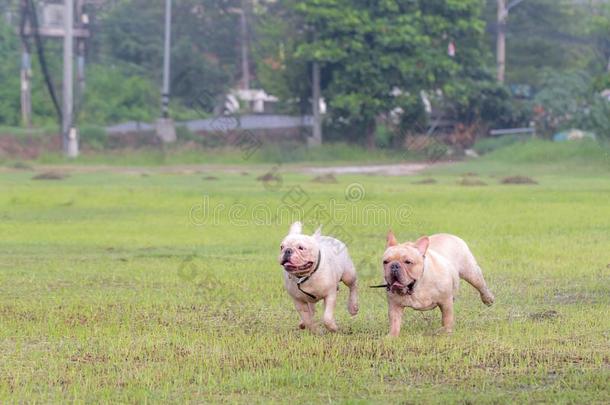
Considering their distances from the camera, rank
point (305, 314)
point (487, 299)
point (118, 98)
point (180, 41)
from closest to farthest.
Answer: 1. point (305, 314)
2. point (487, 299)
3. point (118, 98)
4. point (180, 41)

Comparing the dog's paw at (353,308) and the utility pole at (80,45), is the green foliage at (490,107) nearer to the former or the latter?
the utility pole at (80,45)

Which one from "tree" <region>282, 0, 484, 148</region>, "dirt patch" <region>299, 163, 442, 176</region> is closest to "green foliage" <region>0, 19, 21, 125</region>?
"tree" <region>282, 0, 484, 148</region>

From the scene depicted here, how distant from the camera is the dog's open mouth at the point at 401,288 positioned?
10443 mm

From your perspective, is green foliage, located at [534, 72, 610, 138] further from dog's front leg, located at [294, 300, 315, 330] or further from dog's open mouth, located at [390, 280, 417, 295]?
dog's open mouth, located at [390, 280, 417, 295]

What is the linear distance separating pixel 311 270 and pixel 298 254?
0.33 meters

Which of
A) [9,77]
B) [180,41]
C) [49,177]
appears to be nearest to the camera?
[49,177]

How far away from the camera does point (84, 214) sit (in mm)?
26234

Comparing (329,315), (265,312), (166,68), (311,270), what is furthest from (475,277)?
(166,68)

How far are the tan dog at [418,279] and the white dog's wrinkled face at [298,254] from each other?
65 centimetres

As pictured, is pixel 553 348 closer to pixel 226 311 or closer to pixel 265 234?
pixel 226 311

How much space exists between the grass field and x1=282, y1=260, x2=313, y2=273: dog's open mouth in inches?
22.7

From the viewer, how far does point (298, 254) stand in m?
10.6

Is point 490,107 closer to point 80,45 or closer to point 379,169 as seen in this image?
point 379,169

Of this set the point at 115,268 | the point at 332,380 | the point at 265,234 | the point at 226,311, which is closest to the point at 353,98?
the point at 265,234
